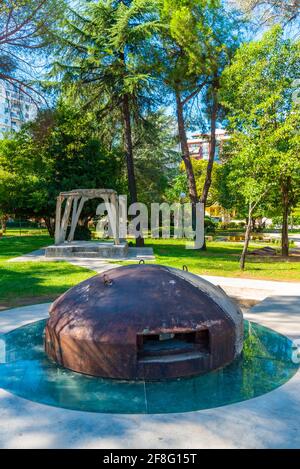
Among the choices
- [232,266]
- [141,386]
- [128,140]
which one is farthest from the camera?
[128,140]

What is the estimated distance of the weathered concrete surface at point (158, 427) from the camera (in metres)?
3.91

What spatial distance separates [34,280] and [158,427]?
10.4 m

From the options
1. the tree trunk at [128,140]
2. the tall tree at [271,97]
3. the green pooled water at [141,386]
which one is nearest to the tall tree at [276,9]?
the tall tree at [271,97]

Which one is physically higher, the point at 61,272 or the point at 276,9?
the point at 276,9

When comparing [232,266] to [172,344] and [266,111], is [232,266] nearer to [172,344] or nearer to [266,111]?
[266,111]

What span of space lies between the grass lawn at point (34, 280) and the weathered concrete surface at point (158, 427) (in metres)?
6.32

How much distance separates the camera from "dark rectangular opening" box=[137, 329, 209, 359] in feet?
18.3

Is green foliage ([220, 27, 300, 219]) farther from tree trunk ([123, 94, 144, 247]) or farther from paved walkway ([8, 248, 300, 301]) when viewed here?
tree trunk ([123, 94, 144, 247])

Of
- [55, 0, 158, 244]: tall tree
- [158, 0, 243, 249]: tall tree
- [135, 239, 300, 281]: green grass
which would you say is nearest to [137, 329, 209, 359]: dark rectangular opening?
[135, 239, 300, 281]: green grass

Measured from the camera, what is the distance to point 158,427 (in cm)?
419

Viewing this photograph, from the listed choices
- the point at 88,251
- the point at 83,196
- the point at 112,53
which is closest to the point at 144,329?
the point at 88,251

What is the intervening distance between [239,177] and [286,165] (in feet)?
7.01

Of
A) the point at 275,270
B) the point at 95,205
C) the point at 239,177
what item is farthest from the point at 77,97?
the point at 275,270

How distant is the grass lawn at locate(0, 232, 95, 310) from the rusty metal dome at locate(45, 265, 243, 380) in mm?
5084
